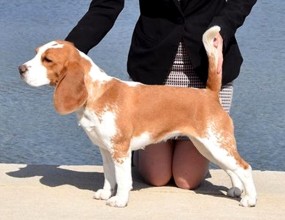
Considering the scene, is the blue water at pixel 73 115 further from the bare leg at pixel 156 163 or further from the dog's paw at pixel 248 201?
the dog's paw at pixel 248 201

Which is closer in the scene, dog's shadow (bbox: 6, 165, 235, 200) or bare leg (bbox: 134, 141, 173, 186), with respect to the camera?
dog's shadow (bbox: 6, 165, 235, 200)

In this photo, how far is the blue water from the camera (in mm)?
5516

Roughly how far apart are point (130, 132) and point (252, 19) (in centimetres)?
791

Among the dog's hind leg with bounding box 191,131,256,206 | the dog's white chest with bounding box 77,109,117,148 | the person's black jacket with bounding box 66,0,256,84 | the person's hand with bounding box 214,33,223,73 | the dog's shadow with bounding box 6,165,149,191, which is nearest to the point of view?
the dog's white chest with bounding box 77,109,117,148

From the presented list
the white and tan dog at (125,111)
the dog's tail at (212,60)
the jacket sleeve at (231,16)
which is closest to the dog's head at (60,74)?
the white and tan dog at (125,111)

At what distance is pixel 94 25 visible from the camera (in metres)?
3.90

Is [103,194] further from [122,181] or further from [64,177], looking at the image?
[64,177]

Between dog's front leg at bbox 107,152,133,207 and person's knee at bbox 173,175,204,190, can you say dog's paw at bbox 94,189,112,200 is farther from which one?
person's knee at bbox 173,175,204,190

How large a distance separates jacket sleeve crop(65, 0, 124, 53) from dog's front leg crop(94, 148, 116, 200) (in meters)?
0.54

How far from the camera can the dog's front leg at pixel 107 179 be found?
3717mm

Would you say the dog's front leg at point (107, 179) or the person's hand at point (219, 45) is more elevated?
the person's hand at point (219, 45)

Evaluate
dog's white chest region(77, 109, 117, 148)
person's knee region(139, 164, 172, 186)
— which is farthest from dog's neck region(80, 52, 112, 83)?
person's knee region(139, 164, 172, 186)

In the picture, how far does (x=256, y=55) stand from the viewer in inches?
341

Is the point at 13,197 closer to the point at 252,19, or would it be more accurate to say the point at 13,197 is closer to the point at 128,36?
the point at 128,36
